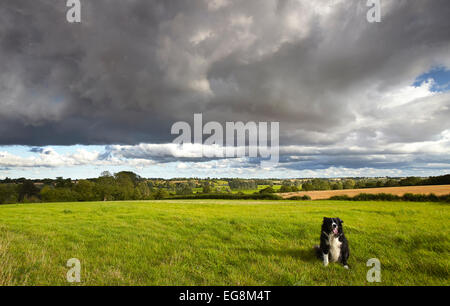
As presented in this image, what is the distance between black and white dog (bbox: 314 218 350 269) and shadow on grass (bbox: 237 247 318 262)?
53 centimetres

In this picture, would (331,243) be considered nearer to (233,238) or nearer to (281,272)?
(281,272)

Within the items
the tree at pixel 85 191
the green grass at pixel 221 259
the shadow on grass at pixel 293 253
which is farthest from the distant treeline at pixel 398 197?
the tree at pixel 85 191

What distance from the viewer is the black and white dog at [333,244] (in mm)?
6336

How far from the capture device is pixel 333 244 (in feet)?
21.1

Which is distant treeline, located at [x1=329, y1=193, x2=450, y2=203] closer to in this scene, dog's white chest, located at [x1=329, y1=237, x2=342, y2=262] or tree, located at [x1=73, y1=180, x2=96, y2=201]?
dog's white chest, located at [x1=329, y1=237, x2=342, y2=262]

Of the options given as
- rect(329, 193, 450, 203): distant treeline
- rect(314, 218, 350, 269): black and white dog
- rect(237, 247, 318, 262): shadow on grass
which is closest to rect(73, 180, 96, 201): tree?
rect(329, 193, 450, 203): distant treeline

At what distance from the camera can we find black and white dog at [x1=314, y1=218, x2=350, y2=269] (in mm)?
6336

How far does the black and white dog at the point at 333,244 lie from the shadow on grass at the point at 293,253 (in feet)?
1.73

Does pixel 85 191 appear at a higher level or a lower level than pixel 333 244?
lower

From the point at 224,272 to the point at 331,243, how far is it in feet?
10.9

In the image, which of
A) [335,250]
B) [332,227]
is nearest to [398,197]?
[335,250]

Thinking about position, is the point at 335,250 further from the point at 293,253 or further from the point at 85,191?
the point at 85,191

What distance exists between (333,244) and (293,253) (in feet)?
5.26
